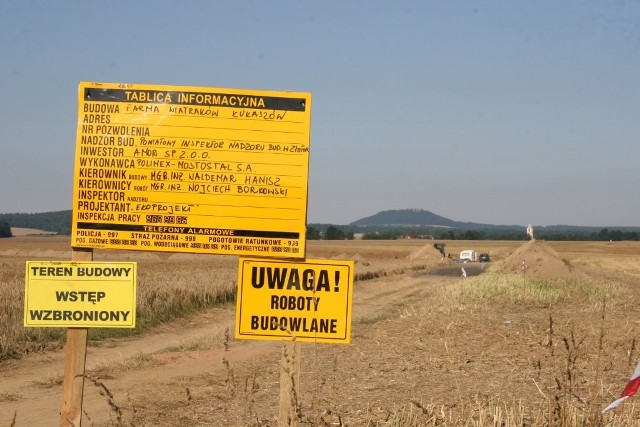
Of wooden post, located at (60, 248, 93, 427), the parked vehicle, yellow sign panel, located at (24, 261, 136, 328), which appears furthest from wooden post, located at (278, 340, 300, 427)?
the parked vehicle

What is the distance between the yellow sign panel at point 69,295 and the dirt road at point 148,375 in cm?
61

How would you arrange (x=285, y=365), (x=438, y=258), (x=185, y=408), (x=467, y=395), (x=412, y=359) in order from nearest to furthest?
(x=285, y=365) < (x=467, y=395) < (x=185, y=408) < (x=412, y=359) < (x=438, y=258)

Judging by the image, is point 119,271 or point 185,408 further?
point 185,408

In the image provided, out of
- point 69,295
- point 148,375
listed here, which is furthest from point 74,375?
point 148,375

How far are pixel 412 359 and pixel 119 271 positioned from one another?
6.26 meters

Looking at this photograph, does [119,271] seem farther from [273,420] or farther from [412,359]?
[412,359]

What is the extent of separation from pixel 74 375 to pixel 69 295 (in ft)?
1.70

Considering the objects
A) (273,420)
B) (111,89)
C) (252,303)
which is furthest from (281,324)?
(273,420)

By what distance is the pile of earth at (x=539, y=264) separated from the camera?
31733mm

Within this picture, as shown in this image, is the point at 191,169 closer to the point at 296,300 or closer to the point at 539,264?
the point at 296,300

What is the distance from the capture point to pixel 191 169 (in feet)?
18.9

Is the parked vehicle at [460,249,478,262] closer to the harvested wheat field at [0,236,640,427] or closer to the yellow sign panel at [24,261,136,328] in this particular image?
the harvested wheat field at [0,236,640,427]

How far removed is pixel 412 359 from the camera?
11.4m

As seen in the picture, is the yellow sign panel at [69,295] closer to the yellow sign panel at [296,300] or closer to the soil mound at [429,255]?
the yellow sign panel at [296,300]
